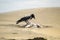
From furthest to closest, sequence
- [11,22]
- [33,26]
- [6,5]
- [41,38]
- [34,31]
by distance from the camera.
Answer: [6,5] < [11,22] < [33,26] < [34,31] < [41,38]

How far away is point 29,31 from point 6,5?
2.36 feet

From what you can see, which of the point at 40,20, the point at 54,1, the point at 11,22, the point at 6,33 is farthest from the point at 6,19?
the point at 54,1

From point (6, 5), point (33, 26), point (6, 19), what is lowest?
point (33, 26)

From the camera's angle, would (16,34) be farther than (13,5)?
No

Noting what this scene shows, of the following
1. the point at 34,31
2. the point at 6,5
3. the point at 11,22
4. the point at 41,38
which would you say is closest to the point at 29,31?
the point at 34,31

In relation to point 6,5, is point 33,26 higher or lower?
lower

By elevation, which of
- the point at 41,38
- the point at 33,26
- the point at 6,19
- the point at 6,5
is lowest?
the point at 41,38

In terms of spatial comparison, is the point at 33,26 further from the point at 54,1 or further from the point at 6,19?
the point at 54,1

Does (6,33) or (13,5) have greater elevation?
(13,5)

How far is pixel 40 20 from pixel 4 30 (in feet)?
1.06

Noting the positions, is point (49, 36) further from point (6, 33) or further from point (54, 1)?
point (54, 1)

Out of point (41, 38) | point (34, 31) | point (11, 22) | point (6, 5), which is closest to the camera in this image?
point (41, 38)

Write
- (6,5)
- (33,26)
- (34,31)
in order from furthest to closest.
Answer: (6,5), (33,26), (34,31)

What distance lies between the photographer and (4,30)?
1.09 meters
